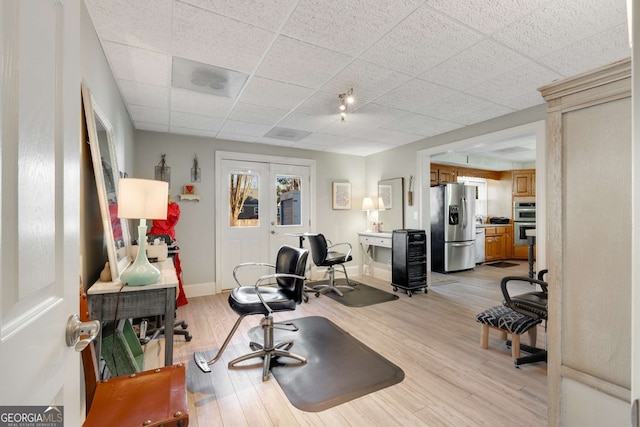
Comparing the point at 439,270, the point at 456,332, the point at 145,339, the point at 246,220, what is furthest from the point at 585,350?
the point at 439,270

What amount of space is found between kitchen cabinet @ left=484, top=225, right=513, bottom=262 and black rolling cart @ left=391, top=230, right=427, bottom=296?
3.19m

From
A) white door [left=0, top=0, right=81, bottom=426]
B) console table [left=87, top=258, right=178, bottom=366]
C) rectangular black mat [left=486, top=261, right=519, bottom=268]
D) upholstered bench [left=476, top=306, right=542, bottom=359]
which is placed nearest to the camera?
white door [left=0, top=0, right=81, bottom=426]

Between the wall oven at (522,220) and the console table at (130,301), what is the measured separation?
Result: 739cm

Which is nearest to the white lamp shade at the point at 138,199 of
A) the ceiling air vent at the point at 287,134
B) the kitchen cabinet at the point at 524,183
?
the ceiling air vent at the point at 287,134

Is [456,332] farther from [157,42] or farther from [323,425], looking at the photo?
[157,42]

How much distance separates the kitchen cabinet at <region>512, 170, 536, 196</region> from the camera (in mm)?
6562

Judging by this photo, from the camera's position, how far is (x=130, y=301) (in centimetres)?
166

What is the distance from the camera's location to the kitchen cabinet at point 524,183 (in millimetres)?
6562

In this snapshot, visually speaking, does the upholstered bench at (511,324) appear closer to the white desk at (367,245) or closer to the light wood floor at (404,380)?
the light wood floor at (404,380)

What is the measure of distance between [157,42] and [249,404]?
2511 millimetres

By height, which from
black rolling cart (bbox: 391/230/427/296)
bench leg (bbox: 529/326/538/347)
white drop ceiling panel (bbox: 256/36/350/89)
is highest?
white drop ceiling panel (bbox: 256/36/350/89)

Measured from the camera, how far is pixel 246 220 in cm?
457

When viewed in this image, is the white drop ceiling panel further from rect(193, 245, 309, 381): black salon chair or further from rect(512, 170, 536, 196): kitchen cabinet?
rect(512, 170, 536, 196): kitchen cabinet

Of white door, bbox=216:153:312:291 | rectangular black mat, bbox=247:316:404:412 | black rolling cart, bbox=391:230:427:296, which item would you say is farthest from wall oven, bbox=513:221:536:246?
rectangular black mat, bbox=247:316:404:412
